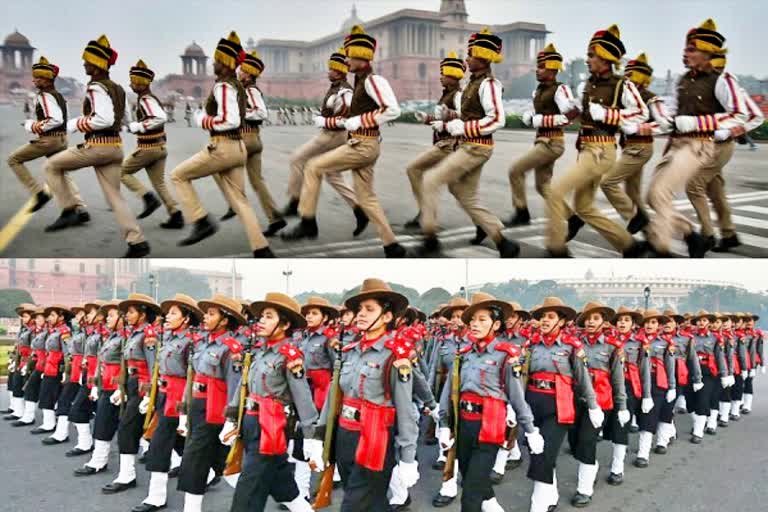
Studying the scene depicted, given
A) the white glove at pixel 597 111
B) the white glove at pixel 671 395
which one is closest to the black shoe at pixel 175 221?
the white glove at pixel 597 111

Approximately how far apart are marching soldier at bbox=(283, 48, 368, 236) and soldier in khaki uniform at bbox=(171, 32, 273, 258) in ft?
1.43

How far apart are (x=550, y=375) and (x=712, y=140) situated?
2.61 metres

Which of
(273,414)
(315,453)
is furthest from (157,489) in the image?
(315,453)

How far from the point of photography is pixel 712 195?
652 cm

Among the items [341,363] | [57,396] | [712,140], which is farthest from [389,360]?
[57,396]

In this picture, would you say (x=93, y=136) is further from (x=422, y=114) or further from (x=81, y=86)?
(x=422, y=114)

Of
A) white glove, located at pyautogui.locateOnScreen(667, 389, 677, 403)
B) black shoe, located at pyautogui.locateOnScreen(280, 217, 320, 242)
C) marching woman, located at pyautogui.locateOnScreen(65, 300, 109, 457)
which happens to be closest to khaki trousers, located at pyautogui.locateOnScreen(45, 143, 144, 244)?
black shoe, located at pyautogui.locateOnScreen(280, 217, 320, 242)

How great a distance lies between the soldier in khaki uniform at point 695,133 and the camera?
5.98 metres

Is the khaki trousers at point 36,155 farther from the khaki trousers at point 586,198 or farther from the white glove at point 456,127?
the khaki trousers at point 586,198

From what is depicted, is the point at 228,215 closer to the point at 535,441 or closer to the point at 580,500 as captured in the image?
the point at 535,441

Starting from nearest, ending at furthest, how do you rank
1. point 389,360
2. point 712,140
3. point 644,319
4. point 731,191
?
1. point 389,360
2. point 712,140
3. point 731,191
4. point 644,319

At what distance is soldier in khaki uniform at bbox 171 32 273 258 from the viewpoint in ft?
20.6

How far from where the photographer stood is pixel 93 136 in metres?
6.71

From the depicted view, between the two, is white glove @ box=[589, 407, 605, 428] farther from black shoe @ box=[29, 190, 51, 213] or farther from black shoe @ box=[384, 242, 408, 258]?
black shoe @ box=[29, 190, 51, 213]
